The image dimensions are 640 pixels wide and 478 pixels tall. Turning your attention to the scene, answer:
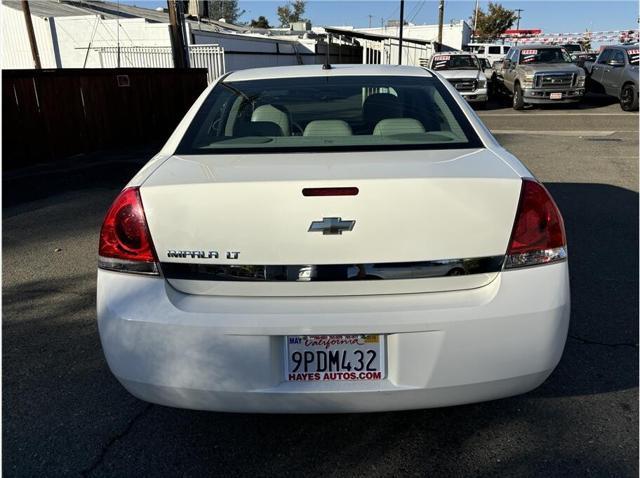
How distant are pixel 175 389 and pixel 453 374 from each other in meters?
1.05

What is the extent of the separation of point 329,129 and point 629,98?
52.0 feet

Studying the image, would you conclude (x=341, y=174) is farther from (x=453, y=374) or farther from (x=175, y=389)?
(x=175, y=389)

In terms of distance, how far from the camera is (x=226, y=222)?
81.7 inches

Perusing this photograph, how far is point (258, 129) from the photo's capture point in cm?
304

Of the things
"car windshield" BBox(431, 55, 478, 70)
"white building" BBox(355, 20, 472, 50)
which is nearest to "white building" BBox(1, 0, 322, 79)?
"car windshield" BBox(431, 55, 478, 70)

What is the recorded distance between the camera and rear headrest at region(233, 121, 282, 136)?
302 centimetres

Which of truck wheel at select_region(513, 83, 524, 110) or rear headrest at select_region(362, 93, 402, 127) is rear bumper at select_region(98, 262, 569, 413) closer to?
rear headrest at select_region(362, 93, 402, 127)

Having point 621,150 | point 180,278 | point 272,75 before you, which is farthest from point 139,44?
point 180,278

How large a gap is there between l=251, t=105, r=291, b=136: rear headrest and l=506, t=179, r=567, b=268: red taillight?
155cm

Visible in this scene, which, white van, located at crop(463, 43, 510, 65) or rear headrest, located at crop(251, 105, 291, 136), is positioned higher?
rear headrest, located at crop(251, 105, 291, 136)

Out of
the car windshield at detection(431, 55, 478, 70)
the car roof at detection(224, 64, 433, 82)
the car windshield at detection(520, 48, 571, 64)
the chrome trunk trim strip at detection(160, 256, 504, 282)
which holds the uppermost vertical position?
the car roof at detection(224, 64, 433, 82)

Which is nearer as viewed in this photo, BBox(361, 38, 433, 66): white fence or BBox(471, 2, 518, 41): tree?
BBox(361, 38, 433, 66): white fence

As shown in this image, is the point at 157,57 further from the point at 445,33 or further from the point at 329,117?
the point at 445,33

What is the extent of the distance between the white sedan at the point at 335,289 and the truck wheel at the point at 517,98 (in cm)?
1641
